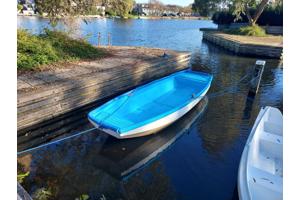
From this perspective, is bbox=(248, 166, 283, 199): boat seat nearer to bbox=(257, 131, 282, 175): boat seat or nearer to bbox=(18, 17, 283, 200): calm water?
bbox=(257, 131, 282, 175): boat seat

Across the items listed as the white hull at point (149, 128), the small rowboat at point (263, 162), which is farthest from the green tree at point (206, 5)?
the small rowboat at point (263, 162)

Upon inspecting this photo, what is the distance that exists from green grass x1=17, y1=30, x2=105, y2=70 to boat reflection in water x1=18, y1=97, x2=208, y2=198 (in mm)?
4368

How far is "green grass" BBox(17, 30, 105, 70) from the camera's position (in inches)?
367

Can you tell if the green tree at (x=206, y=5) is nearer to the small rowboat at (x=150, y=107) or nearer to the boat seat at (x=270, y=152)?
the small rowboat at (x=150, y=107)

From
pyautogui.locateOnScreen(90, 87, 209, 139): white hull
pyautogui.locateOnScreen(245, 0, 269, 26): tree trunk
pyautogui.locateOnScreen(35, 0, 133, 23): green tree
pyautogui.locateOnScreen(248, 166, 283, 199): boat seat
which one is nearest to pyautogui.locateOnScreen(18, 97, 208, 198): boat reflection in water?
pyautogui.locateOnScreen(90, 87, 209, 139): white hull

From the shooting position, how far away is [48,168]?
5531 millimetres

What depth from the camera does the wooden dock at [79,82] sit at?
7.18 m

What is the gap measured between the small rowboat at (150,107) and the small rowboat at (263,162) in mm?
2317

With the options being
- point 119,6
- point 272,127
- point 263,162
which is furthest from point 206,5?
point 263,162
